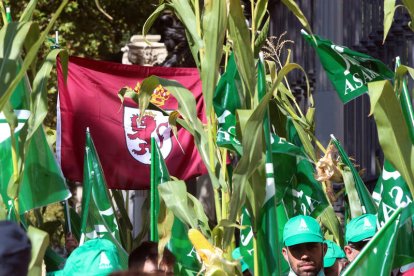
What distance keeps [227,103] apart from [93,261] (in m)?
1.97

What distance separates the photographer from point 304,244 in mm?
6883

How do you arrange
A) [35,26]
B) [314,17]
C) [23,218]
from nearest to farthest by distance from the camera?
[35,26] → [23,218] → [314,17]

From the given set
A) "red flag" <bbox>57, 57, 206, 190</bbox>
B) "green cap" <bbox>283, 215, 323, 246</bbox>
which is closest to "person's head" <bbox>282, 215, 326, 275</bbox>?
"green cap" <bbox>283, 215, 323, 246</bbox>

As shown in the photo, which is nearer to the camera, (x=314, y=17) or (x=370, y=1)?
(x=370, y=1)

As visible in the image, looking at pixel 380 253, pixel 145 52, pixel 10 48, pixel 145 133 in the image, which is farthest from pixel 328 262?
pixel 145 52

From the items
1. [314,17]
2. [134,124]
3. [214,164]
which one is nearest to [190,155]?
[134,124]

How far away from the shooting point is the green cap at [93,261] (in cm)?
559

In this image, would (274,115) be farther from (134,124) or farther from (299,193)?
(134,124)

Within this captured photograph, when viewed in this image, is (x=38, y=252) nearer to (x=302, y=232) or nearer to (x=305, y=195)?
(x=302, y=232)

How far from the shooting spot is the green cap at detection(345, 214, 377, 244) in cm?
733

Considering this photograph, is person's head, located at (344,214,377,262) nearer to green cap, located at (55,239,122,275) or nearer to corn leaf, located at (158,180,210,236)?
corn leaf, located at (158,180,210,236)

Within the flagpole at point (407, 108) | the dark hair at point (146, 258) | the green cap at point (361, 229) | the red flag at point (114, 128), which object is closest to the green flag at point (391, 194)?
the green cap at point (361, 229)

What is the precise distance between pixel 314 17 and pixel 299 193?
6195 mm

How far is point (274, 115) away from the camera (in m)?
8.70
